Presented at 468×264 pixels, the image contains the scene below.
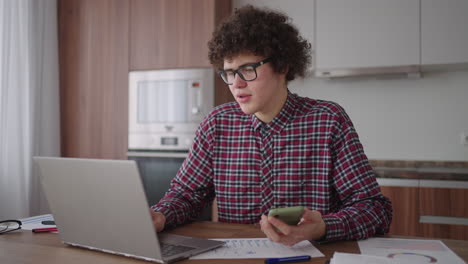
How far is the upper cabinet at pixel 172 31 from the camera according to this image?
116 inches

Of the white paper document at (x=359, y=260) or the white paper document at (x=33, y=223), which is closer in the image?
the white paper document at (x=359, y=260)

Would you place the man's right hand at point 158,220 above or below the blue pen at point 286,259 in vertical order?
above

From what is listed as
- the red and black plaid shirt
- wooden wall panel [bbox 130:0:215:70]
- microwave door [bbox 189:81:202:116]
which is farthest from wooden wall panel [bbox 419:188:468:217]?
wooden wall panel [bbox 130:0:215:70]

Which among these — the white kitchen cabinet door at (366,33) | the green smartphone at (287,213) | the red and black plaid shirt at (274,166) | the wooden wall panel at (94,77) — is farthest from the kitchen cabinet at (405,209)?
the wooden wall panel at (94,77)

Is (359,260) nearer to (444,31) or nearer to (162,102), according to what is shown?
(444,31)

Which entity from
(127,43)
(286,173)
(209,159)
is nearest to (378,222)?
(286,173)

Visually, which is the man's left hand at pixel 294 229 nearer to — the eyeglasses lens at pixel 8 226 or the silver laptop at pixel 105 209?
the silver laptop at pixel 105 209

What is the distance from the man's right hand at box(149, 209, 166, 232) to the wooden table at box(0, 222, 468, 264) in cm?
5

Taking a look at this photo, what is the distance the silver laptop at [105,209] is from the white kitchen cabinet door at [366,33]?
2.02 metres

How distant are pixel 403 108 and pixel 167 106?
158 centimetres

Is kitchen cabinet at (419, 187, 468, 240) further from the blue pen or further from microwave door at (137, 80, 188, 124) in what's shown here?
the blue pen

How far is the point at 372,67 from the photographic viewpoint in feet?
9.01

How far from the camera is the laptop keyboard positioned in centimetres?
96

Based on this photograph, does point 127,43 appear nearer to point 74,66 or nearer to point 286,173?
point 74,66
